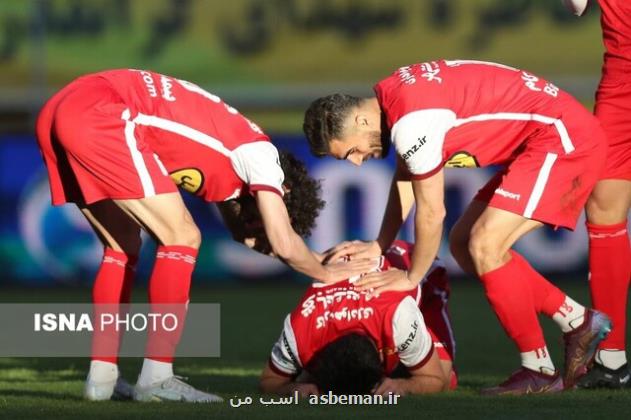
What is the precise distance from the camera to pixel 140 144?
20.1 ft

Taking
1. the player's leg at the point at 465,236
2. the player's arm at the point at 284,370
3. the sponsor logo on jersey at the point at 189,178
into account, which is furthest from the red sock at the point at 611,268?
the sponsor logo on jersey at the point at 189,178

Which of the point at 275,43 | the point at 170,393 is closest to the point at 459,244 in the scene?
the point at 170,393

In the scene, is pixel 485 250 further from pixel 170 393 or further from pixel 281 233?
pixel 170 393

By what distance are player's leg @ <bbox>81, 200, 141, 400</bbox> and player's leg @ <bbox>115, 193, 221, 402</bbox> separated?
197mm

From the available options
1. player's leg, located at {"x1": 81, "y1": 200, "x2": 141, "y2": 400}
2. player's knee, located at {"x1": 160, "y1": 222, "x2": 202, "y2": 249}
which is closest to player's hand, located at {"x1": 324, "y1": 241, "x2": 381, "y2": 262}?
player's knee, located at {"x1": 160, "y1": 222, "x2": 202, "y2": 249}

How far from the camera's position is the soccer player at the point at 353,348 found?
6.12 meters

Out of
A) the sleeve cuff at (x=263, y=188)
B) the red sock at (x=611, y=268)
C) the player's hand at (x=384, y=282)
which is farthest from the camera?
the red sock at (x=611, y=268)

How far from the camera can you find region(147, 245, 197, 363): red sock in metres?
6.06

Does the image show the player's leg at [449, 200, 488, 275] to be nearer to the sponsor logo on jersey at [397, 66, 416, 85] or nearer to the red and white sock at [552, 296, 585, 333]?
the red and white sock at [552, 296, 585, 333]

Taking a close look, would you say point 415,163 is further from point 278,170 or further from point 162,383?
point 162,383

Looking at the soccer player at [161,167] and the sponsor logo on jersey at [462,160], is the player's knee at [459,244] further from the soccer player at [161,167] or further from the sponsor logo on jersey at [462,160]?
the soccer player at [161,167]

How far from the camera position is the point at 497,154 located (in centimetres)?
655

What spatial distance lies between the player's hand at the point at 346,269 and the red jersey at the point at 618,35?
1.49 metres

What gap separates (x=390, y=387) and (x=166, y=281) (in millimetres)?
1037
